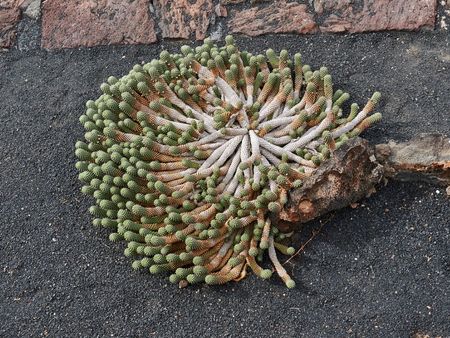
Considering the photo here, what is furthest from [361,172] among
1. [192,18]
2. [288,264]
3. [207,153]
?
[192,18]

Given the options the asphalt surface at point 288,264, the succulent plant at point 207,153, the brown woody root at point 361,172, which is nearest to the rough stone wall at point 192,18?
the asphalt surface at point 288,264

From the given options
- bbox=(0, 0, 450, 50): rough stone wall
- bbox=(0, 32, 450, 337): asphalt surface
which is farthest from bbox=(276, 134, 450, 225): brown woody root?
bbox=(0, 0, 450, 50): rough stone wall

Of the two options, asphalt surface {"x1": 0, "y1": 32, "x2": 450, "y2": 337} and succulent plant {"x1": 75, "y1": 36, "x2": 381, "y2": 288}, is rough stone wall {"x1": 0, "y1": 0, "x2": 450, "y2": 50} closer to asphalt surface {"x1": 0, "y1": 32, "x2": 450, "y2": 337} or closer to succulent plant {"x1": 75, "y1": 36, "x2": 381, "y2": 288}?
asphalt surface {"x1": 0, "y1": 32, "x2": 450, "y2": 337}

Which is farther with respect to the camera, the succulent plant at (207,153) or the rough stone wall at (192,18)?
the rough stone wall at (192,18)

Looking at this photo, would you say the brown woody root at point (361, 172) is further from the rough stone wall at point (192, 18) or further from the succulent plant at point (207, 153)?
the rough stone wall at point (192, 18)

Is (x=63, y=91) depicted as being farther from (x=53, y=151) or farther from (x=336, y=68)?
(x=336, y=68)

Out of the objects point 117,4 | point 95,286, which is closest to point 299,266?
point 95,286
